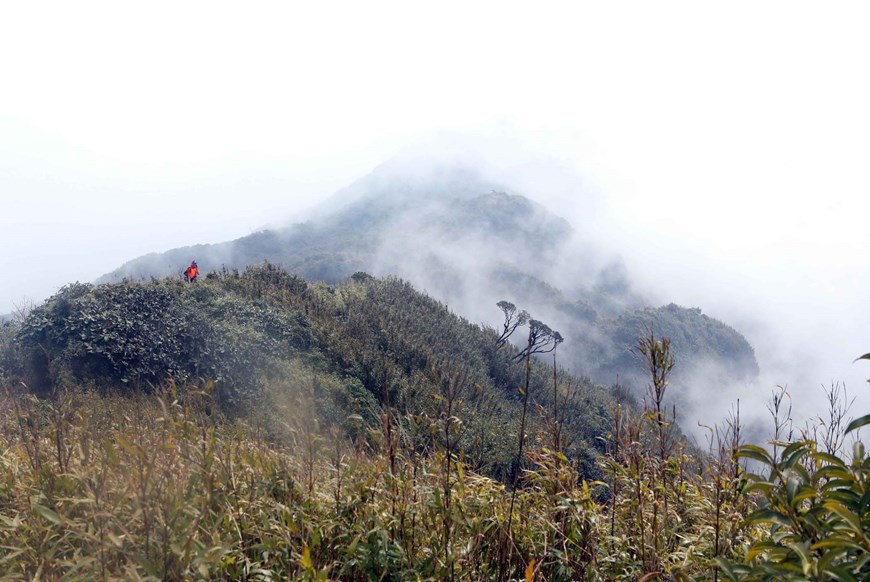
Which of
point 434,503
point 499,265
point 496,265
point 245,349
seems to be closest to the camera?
point 434,503

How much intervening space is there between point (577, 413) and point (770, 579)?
656 inches

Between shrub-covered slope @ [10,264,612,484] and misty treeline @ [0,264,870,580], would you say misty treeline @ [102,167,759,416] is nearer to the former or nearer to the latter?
shrub-covered slope @ [10,264,612,484]

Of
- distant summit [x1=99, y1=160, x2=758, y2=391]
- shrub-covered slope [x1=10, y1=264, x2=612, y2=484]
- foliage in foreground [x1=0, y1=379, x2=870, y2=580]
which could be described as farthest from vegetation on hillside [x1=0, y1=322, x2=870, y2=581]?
→ distant summit [x1=99, y1=160, x2=758, y2=391]

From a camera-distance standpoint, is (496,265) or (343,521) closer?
(343,521)

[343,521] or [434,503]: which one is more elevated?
[434,503]

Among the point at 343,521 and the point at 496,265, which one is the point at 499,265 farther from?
the point at 343,521

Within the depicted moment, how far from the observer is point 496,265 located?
113062 mm

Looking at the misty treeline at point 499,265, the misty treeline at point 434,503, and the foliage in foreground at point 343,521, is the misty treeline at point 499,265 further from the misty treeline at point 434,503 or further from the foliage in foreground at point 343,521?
the foliage in foreground at point 343,521

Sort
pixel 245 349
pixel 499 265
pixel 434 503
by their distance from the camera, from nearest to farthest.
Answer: pixel 434 503 → pixel 245 349 → pixel 499 265

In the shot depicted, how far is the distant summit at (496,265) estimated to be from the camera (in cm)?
8975

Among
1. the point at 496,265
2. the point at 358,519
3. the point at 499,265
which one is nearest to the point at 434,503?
the point at 358,519

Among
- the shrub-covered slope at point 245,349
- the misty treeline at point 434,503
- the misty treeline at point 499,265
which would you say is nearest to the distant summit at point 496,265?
the misty treeline at point 499,265

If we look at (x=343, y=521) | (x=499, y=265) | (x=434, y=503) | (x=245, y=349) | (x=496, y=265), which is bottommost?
(x=245, y=349)

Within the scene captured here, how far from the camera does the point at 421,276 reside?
102 meters
